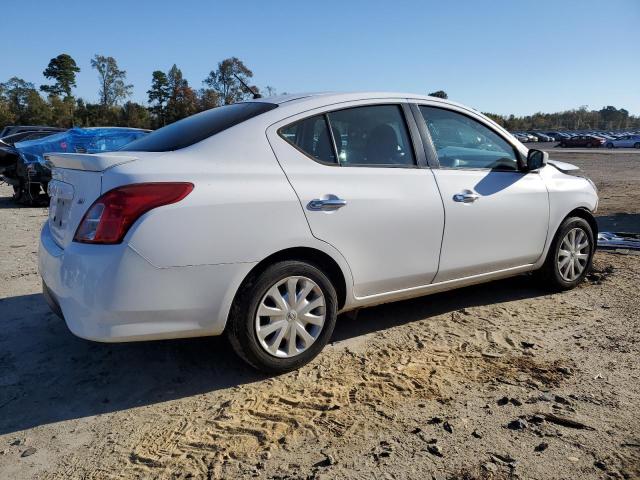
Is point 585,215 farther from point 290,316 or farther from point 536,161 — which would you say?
point 290,316

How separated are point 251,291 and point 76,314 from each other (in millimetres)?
940

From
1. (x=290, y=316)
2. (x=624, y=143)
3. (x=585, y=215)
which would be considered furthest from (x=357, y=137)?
(x=624, y=143)

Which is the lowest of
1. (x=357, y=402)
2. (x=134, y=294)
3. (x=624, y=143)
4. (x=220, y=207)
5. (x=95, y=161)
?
(x=357, y=402)

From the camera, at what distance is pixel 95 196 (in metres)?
2.89

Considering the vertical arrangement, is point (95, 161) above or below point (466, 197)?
above

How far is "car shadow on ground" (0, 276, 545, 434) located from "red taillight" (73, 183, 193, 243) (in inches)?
37.4

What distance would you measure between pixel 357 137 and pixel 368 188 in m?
0.39

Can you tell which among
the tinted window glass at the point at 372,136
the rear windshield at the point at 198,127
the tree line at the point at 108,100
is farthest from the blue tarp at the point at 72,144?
the tree line at the point at 108,100

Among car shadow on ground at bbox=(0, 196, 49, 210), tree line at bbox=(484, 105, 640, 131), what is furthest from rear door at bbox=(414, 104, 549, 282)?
tree line at bbox=(484, 105, 640, 131)

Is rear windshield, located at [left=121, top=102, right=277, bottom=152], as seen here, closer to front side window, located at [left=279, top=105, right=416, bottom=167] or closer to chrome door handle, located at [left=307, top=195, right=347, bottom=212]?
front side window, located at [left=279, top=105, right=416, bottom=167]

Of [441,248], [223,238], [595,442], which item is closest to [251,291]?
[223,238]

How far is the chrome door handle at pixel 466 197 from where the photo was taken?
3936 millimetres

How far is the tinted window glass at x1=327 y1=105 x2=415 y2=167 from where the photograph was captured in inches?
141

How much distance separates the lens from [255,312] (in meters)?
3.15
